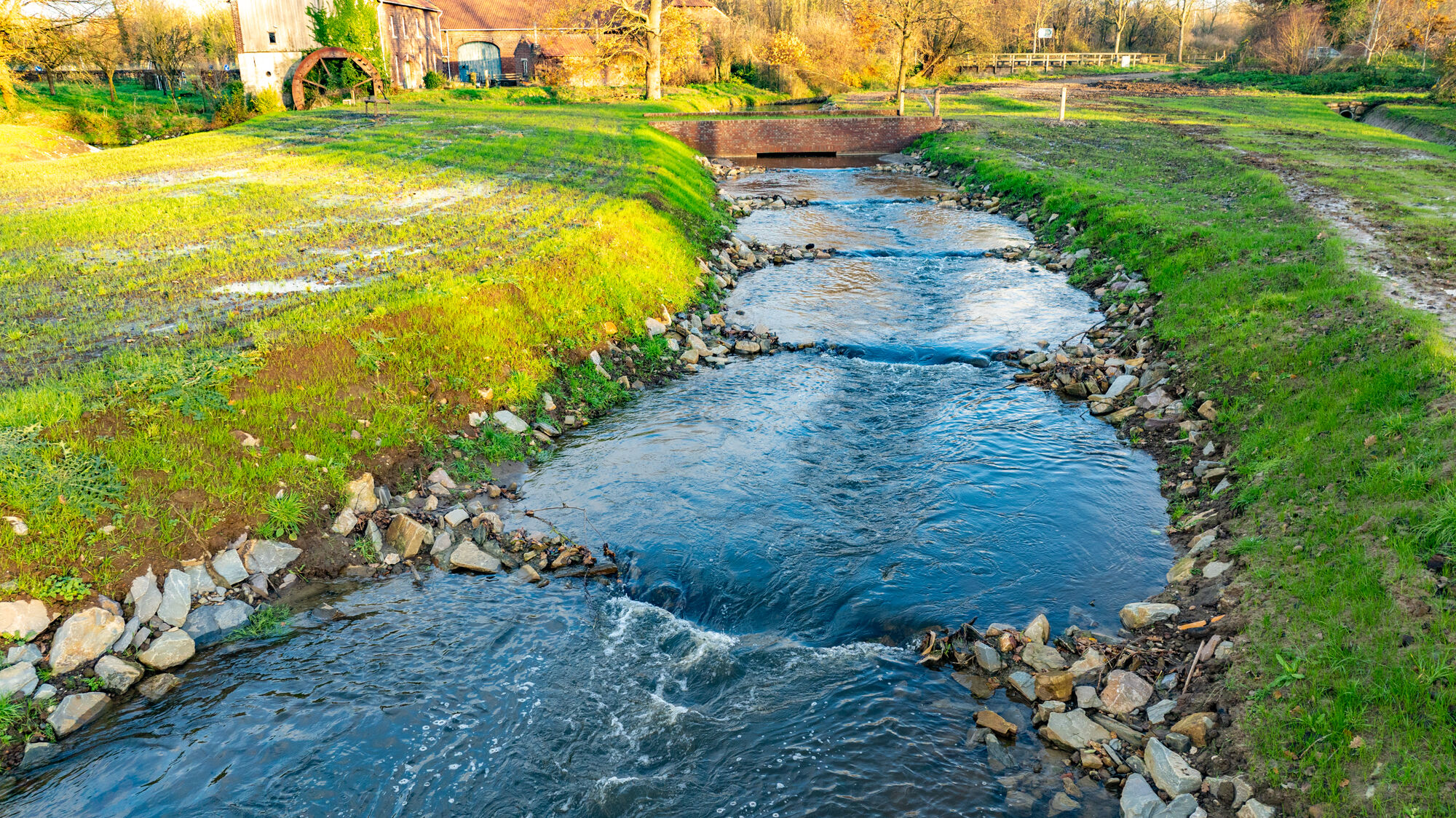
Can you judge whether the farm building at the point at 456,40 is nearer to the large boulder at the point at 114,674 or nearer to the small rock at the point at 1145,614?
the large boulder at the point at 114,674

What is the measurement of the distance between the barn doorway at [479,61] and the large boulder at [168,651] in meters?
60.7

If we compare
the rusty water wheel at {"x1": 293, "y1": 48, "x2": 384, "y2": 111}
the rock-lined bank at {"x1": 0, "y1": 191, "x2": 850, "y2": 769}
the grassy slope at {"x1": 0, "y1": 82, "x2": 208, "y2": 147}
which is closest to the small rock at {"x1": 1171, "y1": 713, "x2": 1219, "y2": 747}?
the rock-lined bank at {"x1": 0, "y1": 191, "x2": 850, "y2": 769}

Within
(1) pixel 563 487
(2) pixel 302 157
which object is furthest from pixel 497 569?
(2) pixel 302 157

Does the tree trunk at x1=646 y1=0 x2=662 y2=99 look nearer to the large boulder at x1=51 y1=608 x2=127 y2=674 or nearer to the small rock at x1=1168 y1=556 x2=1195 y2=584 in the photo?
the small rock at x1=1168 y1=556 x2=1195 y2=584

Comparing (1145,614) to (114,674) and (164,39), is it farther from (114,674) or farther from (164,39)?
(164,39)

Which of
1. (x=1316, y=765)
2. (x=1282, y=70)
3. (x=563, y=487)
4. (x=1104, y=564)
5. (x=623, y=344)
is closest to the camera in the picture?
(x=1316, y=765)

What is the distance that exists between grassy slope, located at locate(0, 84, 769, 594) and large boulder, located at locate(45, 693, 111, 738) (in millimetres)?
1078

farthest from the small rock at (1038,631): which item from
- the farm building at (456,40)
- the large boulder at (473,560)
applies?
the farm building at (456,40)

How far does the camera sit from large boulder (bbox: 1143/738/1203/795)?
5.30 m

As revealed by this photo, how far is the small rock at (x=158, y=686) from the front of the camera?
6.44 metres

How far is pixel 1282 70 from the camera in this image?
5738cm

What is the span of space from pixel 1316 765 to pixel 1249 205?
14.9m

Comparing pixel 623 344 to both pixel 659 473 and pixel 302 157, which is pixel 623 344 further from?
pixel 302 157

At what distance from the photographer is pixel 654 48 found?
4738 cm
